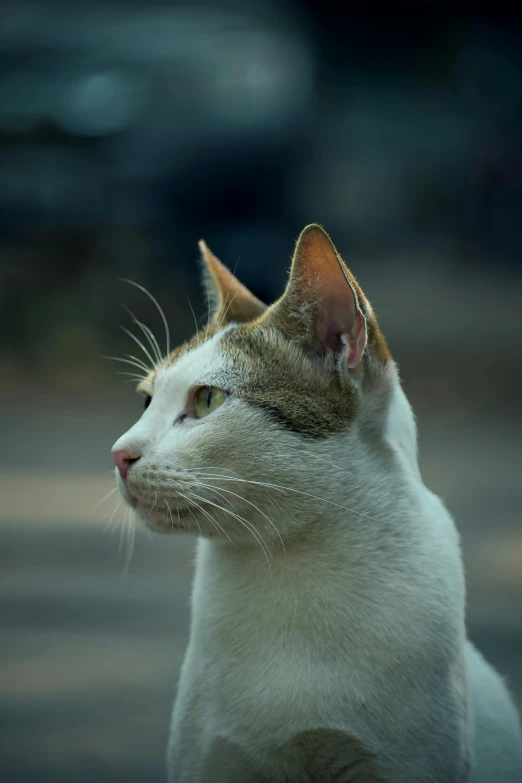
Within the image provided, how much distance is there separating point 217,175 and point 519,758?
5.59 feet

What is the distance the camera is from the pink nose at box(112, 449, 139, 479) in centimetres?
83

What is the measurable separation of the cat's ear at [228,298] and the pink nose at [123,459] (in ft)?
0.70

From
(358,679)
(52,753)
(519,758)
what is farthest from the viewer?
(52,753)

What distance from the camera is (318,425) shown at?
0.83 m

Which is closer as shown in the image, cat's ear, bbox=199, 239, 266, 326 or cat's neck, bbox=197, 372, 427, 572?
cat's neck, bbox=197, 372, 427, 572

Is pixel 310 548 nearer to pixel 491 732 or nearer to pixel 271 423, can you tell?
pixel 271 423

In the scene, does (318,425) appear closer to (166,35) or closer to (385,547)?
(385,547)

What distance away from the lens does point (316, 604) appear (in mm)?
841

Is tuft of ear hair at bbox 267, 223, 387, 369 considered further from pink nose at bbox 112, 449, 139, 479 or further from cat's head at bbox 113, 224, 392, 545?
pink nose at bbox 112, 449, 139, 479

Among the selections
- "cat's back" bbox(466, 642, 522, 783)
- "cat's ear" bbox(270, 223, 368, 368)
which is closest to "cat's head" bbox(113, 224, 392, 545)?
"cat's ear" bbox(270, 223, 368, 368)

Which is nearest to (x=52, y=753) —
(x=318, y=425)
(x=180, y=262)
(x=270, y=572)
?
(x=270, y=572)

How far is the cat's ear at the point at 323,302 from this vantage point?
805 millimetres

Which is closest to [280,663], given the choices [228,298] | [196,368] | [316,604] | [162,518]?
[316,604]

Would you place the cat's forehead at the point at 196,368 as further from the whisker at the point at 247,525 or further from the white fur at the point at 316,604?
the whisker at the point at 247,525
